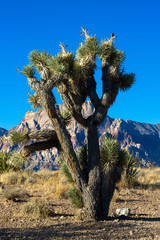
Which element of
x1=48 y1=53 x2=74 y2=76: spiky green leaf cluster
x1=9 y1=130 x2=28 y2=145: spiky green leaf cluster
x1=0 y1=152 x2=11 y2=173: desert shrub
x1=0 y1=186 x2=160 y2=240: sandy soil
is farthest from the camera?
x1=0 y1=152 x2=11 y2=173: desert shrub

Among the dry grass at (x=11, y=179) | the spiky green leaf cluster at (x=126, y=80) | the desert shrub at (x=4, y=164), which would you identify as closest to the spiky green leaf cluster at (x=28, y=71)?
the spiky green leaf cluster at (x=126, y=80)

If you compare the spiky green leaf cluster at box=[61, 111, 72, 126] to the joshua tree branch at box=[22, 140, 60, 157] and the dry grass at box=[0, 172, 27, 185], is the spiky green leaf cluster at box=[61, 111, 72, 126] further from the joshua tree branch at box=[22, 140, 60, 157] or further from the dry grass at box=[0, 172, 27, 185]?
the dry grass at box=[0, 172, 27, 185]

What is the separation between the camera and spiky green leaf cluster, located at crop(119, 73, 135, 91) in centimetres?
862

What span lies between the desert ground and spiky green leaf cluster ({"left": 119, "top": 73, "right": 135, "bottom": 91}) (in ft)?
13.8

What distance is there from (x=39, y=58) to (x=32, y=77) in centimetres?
82

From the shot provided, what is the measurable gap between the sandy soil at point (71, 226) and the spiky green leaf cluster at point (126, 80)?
4214 millimetres

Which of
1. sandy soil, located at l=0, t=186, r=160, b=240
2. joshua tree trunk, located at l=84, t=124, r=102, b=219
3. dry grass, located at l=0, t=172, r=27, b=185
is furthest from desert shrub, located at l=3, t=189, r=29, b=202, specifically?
joshua tree trunk, located at l=84, t=124, r=102, b=219

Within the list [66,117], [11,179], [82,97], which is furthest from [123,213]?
[11,179]

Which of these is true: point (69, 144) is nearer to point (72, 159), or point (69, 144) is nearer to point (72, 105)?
point (72, 159)

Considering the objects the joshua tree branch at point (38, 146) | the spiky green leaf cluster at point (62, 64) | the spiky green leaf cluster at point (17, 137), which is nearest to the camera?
the spiky green leaf cluster at point (62, 64)

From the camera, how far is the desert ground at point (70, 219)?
558 cm

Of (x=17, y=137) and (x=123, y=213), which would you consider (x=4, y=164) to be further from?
(x=123, y=213)

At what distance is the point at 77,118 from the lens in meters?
7.32

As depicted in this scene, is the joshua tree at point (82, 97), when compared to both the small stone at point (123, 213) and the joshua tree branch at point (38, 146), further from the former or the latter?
the small stone at point (123, 213)
